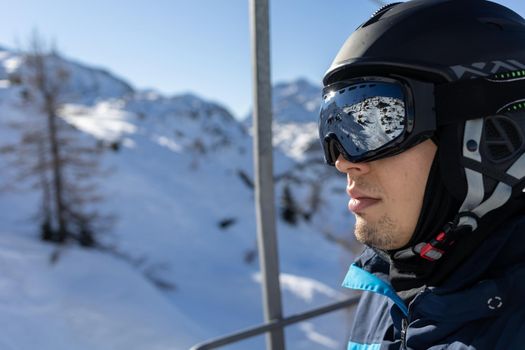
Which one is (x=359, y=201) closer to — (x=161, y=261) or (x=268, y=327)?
(x=268, y=327)

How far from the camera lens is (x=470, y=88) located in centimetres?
124

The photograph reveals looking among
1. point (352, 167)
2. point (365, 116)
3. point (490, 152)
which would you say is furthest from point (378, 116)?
point (490, 152)

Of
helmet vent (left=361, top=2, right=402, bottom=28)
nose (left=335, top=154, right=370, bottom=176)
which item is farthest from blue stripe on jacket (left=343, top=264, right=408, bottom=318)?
helmet vent (left=361, top=2, right=402, bottom=28)

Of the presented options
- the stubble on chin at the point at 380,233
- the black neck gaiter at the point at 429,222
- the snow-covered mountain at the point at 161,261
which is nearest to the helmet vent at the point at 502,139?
the black neck gaiter at the point at 429,222

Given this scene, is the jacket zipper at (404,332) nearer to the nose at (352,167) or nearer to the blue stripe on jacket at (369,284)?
the blue stripe on jacket at (369,284)

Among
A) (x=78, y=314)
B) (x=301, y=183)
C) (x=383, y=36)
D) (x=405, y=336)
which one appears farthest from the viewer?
(x=301, y=183)

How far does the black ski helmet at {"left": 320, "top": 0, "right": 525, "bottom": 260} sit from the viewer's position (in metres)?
1.23

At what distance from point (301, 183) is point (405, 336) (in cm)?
4123

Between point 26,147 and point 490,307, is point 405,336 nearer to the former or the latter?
point 490,307

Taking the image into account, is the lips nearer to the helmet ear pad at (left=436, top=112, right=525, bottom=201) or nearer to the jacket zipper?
the helmet ear pad at (left=436, top=112, right=525, bottom=201)

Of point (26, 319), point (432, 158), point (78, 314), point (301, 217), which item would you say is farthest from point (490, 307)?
point (301, 217)

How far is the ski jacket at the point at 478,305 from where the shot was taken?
3.29 feet

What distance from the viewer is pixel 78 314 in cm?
1107

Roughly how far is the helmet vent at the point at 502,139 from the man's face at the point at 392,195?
0.15m
